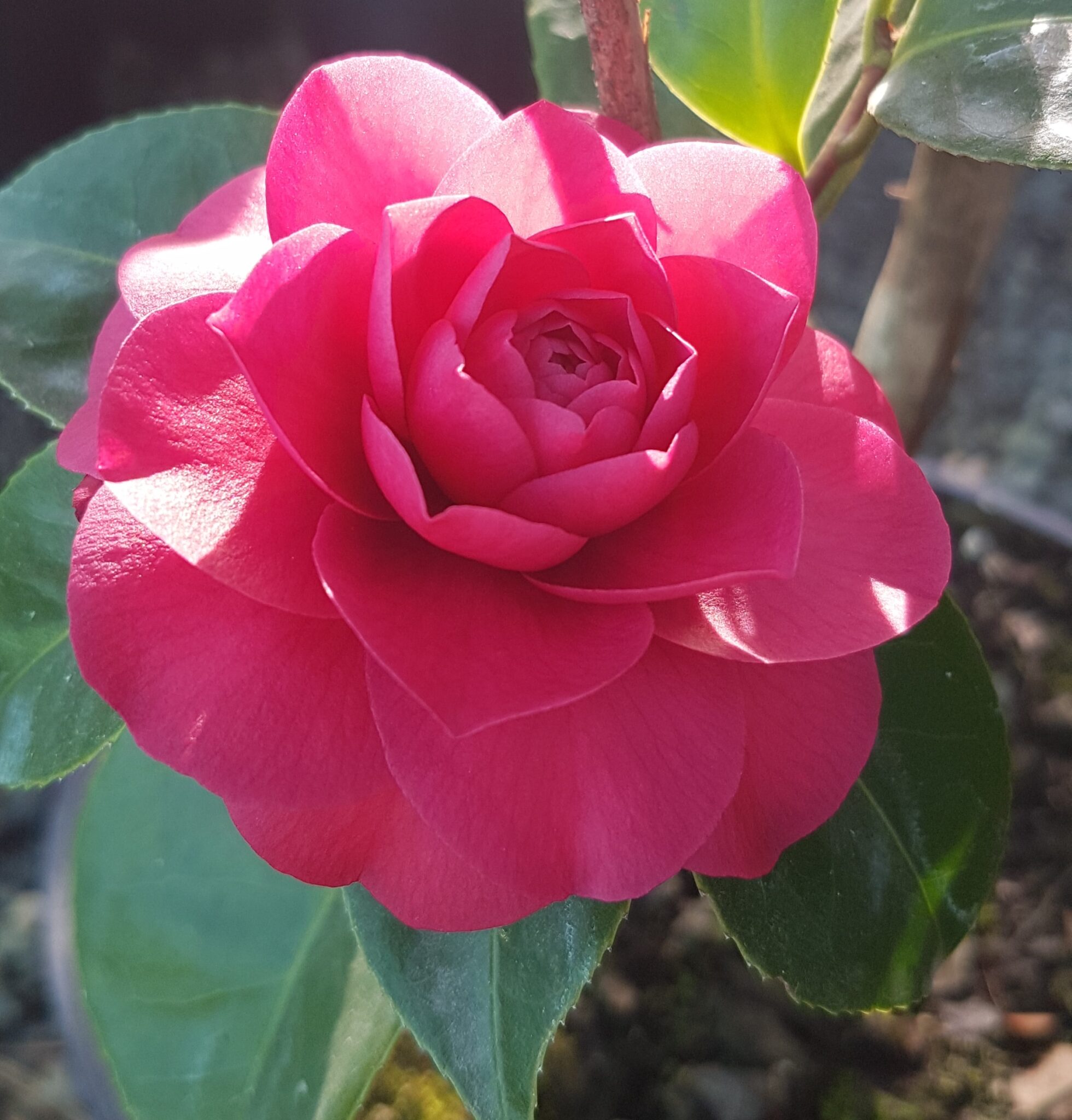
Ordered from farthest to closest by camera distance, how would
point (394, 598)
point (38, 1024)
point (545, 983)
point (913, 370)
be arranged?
point (38, 1024), point (913, 370), point (545, 983), point (394, 598)

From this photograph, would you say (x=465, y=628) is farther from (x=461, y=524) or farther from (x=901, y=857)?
(x=901, y=857)

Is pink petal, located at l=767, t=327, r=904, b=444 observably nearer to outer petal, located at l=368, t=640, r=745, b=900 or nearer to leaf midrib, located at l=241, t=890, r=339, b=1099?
outer petal, located at l=368, t=640, r=745, b=900

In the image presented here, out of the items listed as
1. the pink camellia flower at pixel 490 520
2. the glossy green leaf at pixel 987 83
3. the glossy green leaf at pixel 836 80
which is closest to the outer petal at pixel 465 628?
the pink camellia flower at pixel 490 520

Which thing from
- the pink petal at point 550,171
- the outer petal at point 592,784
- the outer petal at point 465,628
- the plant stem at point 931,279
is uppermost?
the pink petal at point 550,171

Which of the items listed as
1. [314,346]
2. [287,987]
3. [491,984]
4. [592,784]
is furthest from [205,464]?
[287,987]

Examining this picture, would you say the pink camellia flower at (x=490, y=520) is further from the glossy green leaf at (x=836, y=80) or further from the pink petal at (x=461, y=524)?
the glossy green leaf at (x=836, y=80)

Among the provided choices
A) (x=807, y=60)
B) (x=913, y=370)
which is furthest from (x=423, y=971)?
(x=913, y=370)

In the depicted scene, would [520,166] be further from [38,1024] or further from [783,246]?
[38,1024]
